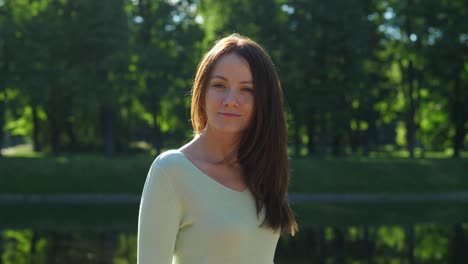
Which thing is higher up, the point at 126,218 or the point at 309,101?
the point at 309,101

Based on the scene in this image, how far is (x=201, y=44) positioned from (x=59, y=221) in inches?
807

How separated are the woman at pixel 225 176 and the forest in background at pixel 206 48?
32928 mm

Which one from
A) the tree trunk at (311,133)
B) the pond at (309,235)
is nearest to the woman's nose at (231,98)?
the pond at (309,235)

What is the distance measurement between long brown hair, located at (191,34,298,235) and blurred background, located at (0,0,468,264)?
703 inches

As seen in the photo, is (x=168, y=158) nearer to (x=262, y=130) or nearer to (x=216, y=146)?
(x=216, y=146)

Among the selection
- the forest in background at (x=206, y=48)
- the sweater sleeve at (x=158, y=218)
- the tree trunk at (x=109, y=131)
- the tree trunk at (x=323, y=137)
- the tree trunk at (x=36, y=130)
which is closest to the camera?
the sweater sleeve at (x=158, y=218)

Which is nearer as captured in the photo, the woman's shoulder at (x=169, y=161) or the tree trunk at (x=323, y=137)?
the woman's shoulder at (x=169, y=161)

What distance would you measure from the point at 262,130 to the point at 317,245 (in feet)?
44.0

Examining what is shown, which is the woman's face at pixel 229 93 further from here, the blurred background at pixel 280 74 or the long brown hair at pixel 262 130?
the blurred background at pixel 280 74

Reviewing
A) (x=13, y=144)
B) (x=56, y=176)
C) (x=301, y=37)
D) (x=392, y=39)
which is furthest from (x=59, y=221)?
(x=13, y=144)

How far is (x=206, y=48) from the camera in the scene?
3706cm

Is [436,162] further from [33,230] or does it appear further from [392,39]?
[33,230]

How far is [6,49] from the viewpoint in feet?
117

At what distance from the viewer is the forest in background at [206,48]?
116 feet
